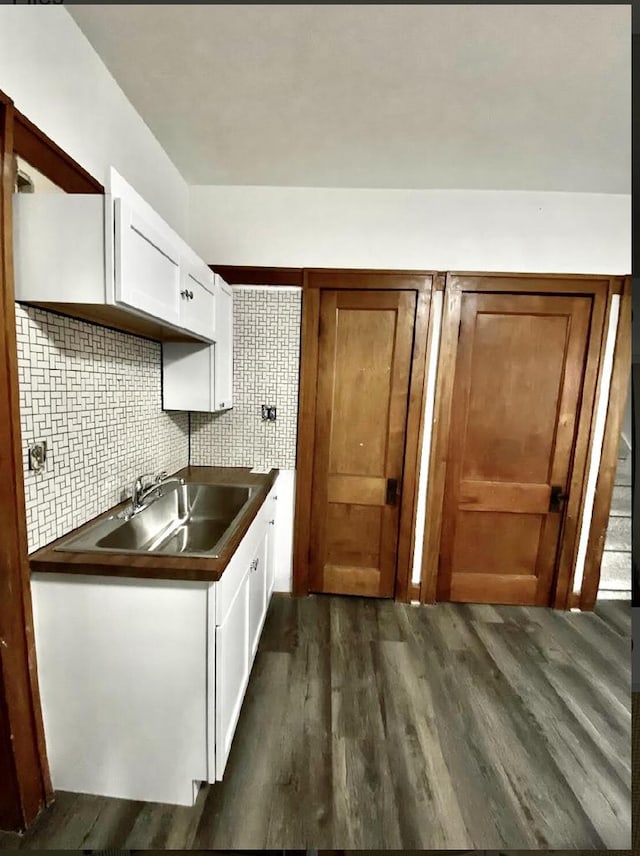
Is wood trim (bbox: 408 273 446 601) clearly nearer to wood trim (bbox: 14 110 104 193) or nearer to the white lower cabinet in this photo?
the white lower cabinet

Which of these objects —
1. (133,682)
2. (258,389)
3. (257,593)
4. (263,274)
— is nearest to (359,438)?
(258,389)

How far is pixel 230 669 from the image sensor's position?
129 centimetres

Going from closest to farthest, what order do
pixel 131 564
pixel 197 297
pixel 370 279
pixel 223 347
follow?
pixel 131 564, pixel 197 297, pixel 223 347, pixel 370 279

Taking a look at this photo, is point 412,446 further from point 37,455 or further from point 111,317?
point 37,455

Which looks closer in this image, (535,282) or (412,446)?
(535,282)

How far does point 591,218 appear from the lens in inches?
84.4

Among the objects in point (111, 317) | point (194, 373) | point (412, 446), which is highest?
point (111, 317)

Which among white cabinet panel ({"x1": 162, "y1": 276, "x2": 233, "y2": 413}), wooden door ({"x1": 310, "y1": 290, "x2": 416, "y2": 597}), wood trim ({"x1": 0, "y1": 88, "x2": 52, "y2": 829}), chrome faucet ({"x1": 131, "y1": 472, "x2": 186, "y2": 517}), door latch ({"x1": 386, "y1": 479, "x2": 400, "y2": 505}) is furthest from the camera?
door latch ({"x1": 386, "y1": 479, "x2": 400, "y2": 505})

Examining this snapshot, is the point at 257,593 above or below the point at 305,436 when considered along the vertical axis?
below

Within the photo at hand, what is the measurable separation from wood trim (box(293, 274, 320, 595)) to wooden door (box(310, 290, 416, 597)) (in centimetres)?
4

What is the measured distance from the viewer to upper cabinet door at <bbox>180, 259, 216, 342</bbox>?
58.3 inches

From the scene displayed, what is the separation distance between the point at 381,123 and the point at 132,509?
2106 millimetres

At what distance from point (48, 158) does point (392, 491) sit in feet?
7.37

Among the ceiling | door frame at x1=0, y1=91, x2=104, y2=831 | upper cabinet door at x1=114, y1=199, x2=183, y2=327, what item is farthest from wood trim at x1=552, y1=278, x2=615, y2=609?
door frame at x1=0, y1=91, x2=104, y2=831
